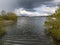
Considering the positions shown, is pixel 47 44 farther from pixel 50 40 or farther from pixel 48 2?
pixel 48 2

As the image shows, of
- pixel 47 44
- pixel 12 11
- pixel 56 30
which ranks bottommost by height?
pixel 47 44

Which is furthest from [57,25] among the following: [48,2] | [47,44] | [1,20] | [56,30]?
[48,2]

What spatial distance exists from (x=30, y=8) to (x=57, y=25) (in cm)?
1042

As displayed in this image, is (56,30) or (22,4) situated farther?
(22,4)

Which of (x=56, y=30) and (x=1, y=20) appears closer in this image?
(x=56, y=30)

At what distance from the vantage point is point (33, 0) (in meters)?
23.7

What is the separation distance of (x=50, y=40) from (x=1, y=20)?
734 cm

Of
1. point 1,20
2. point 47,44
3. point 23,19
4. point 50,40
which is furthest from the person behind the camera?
point 23,19

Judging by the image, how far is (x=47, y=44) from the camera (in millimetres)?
12062

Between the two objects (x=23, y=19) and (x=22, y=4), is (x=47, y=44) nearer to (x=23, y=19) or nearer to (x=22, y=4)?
(x=22, y=4)

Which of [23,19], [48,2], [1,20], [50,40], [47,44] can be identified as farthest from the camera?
[23,19]

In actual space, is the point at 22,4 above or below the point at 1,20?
above

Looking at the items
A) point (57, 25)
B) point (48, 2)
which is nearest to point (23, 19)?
point (48, 2)

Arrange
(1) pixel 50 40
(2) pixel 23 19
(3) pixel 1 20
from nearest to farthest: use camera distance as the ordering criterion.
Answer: (1) pixel 50 40 < (3) pixel 1 20 < (2) pixel 23 19
